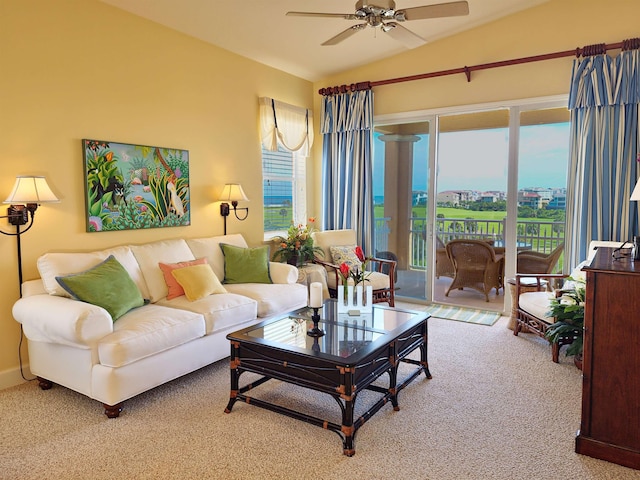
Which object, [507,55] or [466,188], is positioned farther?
[466,188]

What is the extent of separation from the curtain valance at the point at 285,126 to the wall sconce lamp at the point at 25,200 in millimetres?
2602

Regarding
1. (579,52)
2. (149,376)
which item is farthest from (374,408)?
(579,52)

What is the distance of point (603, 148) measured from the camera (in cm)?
439

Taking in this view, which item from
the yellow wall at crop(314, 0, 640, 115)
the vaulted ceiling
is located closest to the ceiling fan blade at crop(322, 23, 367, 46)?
the vaulted ceiling

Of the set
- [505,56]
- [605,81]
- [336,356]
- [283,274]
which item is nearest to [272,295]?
Answer: [283,274]

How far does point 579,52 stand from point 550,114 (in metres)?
0.62

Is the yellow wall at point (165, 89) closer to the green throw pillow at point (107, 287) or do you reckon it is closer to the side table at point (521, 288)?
the green throw pillow at point (107, 287)

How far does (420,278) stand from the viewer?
5883mm

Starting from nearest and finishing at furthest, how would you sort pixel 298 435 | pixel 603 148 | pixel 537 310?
pixel 298 435
pixel 537 310
pixel 603 148

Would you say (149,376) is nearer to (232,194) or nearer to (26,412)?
(26,412)

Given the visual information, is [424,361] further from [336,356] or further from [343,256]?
[343,256]

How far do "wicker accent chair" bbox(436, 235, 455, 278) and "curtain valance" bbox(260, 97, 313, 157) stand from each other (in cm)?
204

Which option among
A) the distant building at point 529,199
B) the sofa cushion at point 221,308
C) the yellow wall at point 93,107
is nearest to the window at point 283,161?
the yellow wall at point 93,107

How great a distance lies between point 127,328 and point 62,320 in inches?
14.7
